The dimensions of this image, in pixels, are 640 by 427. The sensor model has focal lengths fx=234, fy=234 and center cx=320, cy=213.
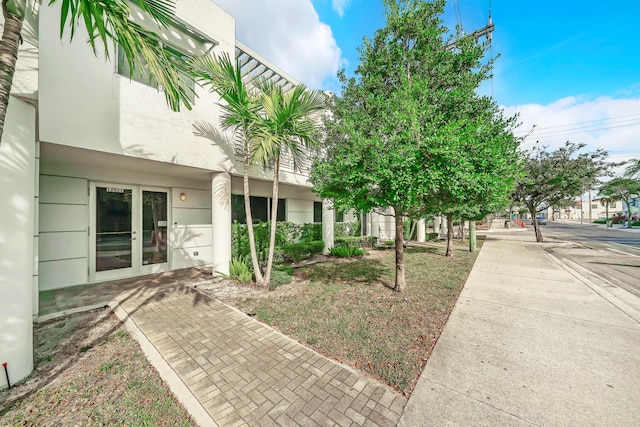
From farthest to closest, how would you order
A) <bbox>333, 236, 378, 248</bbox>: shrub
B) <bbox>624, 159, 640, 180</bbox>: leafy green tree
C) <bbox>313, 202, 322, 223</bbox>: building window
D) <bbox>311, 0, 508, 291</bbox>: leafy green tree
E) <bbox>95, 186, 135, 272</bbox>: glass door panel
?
<bbox>624, 159, 640, 180</bbox>: leafy green tree, <bbox>313, 202, 322, 223</bbox>: building window, <bbox>333, 236, 378, 248</bbox>: shrub, <bbox>95, 186, 135, 272</bbox>: glass door panel, <bbox>311, 0, 508, 291</bbox>: leafy green tree

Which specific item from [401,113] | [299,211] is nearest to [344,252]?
[299,211]

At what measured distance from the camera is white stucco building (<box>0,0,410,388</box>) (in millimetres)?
2451

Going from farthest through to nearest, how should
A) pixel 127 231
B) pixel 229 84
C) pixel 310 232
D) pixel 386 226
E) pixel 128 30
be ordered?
pixel 386 226
pixel 310 232
pixel 127 231
pixel 229 84
pixel 128 30

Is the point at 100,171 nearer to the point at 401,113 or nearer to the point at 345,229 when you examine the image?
the point at 401,113

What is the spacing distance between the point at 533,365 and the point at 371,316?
6.94ft

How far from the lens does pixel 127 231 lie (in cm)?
615

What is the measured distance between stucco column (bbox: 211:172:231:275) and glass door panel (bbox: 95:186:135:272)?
2208 mm

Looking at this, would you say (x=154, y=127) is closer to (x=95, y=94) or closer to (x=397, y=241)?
(x=95, y=94)

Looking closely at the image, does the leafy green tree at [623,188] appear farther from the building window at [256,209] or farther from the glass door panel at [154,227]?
the glass door panel at [154,227]

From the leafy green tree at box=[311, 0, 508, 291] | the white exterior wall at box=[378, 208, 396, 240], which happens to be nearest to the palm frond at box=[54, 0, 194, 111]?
the leafy green tree at box=[311, 0, 508, 291]

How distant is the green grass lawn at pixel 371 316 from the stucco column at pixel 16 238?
8.75 feet

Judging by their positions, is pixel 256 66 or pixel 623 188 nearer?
pixel 256 66

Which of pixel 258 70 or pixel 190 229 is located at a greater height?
pixel 258 70

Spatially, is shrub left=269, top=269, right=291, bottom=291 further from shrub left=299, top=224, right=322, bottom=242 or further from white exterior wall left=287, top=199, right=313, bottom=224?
white exterior wall left=287, top=199, right=313, bottom=224
